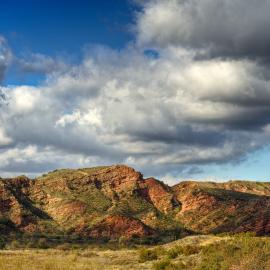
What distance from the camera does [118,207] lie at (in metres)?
153

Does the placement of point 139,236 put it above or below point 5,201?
below

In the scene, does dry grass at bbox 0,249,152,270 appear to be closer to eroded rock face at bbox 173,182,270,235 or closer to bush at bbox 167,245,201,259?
bush at bbox 167,245,201,259

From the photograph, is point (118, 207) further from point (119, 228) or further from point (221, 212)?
point (221, 212)

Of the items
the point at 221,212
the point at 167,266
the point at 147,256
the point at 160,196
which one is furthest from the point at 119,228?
the point at 167,266

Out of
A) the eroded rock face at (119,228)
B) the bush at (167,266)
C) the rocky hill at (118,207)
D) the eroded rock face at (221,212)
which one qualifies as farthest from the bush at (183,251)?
the eroded rock face at (221,212)

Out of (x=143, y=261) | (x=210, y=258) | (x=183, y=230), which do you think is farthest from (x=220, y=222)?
(x=210, y=258)

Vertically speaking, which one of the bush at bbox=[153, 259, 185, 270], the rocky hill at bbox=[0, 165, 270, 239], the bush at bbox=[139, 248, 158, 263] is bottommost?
the bush at bbox=[153, 259, 185, 270]

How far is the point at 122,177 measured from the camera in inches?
6811

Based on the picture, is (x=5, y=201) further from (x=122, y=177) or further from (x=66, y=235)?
(x=122, y=177)

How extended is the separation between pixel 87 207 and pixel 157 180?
3461cm

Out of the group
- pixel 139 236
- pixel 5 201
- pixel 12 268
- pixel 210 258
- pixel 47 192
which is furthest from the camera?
pixel 47 192

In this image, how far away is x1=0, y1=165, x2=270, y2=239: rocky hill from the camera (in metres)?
139

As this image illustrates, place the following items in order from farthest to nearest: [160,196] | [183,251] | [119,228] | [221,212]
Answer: [160,196]
[221,212]
[119,228]
[183,251]

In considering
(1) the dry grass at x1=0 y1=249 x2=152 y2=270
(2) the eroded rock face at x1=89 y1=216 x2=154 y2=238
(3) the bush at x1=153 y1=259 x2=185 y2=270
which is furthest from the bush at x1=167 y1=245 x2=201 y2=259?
(2) the eroded rock face at x1=89 y1=216 x2=154 y2=238
